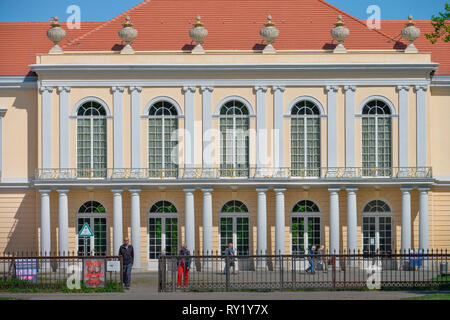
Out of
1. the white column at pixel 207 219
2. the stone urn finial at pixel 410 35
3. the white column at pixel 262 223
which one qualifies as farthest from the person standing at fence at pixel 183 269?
the stone urn finial at pixel 410 35

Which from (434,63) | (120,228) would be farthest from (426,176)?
(120,228)

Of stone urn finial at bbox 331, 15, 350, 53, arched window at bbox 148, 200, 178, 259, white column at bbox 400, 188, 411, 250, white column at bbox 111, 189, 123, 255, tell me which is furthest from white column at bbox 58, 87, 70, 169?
white column at bbox 400, 188, 411, 250

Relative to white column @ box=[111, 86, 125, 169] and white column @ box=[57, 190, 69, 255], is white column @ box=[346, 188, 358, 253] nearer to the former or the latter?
white column @ box=[111, 86, 125, 169]

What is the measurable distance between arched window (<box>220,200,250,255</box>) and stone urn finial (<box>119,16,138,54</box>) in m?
8.75

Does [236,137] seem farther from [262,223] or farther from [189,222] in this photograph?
[189,222]

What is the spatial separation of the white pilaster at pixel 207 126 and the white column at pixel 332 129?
5.61 meters

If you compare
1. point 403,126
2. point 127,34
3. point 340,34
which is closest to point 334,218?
point 403,126

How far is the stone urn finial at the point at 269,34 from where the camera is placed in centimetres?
4991

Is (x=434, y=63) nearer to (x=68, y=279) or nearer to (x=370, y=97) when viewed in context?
(x=370, y=97)

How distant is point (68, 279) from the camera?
35156mm

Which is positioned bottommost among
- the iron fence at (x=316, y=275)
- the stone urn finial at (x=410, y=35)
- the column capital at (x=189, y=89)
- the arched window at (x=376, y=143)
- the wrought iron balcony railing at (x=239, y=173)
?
the iron fence at (x=316, y=275)

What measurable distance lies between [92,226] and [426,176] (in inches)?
631

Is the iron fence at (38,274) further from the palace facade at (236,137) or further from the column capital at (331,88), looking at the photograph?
the column capital at (331,88)

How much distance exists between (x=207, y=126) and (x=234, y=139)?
1427 millimetres
